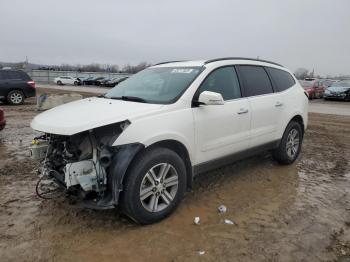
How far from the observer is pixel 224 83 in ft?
15.2

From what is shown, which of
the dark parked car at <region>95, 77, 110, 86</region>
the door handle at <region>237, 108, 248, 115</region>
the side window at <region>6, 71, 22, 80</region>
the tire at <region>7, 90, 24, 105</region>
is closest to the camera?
the door handle at <region>237, 108, 248, 115</region>

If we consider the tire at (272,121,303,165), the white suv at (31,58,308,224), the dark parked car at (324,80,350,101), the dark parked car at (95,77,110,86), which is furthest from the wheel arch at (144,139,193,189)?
the dark parked car at (95,77,110,86)

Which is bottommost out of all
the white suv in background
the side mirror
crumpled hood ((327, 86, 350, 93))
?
crumpled hood ((327, 86, 350, 93))

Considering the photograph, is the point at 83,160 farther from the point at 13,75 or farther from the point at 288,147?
the point at 13,75

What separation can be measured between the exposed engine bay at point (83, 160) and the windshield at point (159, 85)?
0.83 m

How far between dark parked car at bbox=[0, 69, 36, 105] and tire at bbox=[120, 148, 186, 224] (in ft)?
46.3

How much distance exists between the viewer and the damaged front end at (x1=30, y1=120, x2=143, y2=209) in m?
3.33

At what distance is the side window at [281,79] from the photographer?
5644 millimetres

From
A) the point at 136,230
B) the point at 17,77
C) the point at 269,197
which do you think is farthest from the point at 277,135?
the point at 17,77

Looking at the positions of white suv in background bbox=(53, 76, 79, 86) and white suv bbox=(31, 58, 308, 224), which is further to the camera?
white suv in background bbox=(53, 76, 79, 86)

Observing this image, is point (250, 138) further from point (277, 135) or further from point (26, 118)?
point (26, 118)

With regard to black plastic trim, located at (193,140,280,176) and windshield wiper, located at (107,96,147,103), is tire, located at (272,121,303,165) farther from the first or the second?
windshield wiper, located at (107,96,147,103)

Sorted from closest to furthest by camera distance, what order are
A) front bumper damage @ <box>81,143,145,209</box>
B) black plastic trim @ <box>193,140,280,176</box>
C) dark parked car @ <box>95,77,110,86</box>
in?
front bumper damage @ <box>81,143,145,209</box> → black plastic trim @ <box>193,140,280,176</box> → dark parked car @ <box>95,77,110,86</box>

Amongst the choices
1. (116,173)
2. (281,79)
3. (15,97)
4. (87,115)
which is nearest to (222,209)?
(116,173)
